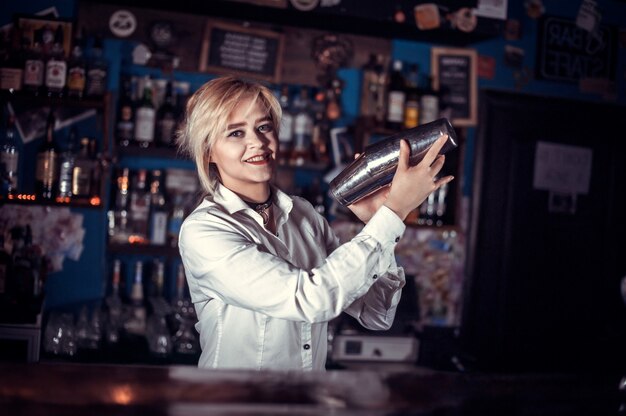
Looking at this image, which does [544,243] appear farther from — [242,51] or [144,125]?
[144,125]

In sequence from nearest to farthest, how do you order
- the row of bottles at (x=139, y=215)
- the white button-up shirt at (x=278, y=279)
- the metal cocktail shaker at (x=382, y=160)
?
the white button-up shirt at (x=278, y=279) → the metal cocktail shaker at (x=382, y=160) → the row of bottles at (x=139, y=215)

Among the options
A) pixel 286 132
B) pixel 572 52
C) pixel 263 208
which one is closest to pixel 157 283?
pixel 286 132

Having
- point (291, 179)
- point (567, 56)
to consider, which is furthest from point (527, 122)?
point (291, 179)

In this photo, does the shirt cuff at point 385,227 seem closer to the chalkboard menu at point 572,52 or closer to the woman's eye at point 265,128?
the woman's eye at point 265,128

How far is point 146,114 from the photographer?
3.30 meters

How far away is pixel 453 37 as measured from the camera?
374cm

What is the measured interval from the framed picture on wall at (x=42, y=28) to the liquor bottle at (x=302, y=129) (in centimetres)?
119

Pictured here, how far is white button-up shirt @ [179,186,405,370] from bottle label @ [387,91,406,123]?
180 cm

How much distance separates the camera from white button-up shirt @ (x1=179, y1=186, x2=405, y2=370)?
4.64ft

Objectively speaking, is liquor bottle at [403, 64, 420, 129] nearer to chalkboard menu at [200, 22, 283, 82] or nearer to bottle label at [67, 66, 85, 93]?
chalkboard menu at [200, 22, 283, 82]

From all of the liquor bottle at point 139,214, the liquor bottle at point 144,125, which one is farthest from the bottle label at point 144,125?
the liquor bottle at point 139,214

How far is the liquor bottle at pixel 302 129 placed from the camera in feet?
11.6

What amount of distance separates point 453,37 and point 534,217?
1.19 meters

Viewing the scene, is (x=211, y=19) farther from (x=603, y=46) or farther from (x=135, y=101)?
(x=603, y=46)
